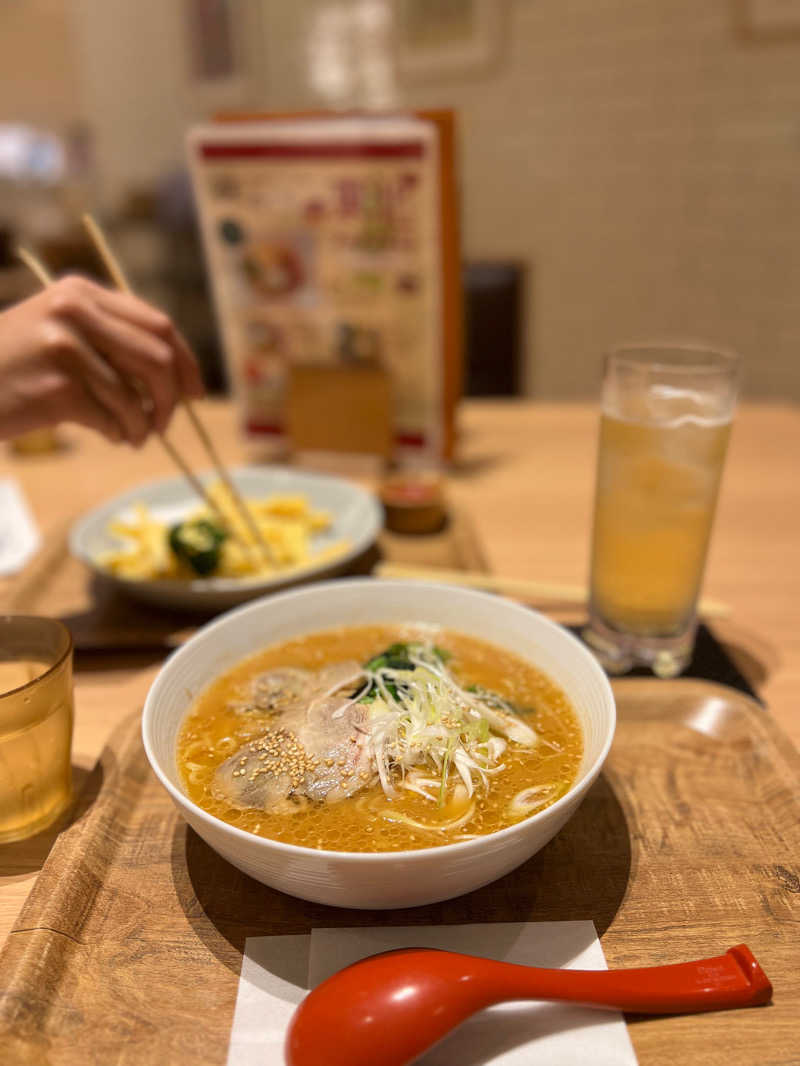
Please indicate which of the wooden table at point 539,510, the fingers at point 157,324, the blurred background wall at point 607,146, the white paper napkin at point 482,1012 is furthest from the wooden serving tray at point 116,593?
the blurred background wall at point 607,146

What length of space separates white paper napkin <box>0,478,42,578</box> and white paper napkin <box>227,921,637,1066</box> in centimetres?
120

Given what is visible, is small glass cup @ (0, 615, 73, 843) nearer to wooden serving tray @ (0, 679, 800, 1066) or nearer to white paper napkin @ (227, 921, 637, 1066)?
wooden serving tray @ (0, 679, 800, 1066)

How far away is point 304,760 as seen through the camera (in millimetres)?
881

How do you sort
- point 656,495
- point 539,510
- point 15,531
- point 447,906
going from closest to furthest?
point 447,906, point 656,495, point 15,531, point 539,510

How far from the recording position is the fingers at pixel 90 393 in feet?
3.85

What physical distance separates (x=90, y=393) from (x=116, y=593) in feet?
1.47

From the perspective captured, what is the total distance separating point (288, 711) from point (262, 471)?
104cm

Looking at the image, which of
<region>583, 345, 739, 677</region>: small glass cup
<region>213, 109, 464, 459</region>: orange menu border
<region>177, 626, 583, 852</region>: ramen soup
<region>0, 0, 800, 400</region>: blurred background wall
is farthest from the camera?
<region>0, 0, 800, 400</region>: blurred background wall

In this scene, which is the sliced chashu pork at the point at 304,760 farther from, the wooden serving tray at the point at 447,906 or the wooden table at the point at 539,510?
the wooden table at the point at 539,510

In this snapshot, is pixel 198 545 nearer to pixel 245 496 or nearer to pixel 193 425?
pixel 193 425

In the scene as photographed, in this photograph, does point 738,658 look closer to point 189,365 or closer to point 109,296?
point 189,365

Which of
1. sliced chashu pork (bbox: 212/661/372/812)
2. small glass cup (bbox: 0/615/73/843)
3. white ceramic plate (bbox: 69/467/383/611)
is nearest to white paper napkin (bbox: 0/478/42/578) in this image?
white ceramic plate (bbox: 69/467/383/611)

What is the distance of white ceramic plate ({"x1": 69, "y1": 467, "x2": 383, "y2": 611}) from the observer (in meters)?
1.36

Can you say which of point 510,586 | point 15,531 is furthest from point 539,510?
point 15,531
